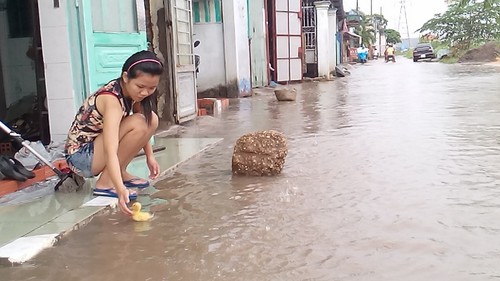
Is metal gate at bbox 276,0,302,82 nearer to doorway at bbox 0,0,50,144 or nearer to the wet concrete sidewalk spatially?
doorway at bbox 0,0,50,144

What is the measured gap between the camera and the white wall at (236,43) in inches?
440

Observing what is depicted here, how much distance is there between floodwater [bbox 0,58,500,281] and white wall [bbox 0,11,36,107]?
217 cm

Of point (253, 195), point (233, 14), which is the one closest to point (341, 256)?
point (253, 195)

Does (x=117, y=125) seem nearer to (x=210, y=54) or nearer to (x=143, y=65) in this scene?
(x=143, y=65)

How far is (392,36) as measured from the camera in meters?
83.7

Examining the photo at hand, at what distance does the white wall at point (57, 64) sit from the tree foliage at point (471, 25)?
37.7 metres

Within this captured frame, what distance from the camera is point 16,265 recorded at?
2676mm

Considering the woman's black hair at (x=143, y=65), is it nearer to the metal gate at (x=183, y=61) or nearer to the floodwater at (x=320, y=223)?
the floodwater at (x=320, y=223)

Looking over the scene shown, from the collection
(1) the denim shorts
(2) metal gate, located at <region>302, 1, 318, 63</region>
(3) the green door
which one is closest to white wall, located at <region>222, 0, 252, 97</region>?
(3) the green door

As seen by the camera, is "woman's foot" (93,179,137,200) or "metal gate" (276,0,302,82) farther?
"metal gate" (276,0,302,82)

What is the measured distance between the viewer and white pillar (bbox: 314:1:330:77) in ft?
60.9

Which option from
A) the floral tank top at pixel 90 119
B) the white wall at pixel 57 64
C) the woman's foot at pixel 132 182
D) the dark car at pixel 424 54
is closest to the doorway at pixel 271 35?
the white wall at pixel 57 64

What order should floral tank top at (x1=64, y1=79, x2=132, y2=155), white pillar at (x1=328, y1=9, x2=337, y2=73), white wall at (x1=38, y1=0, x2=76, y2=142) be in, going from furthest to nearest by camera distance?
white pillar at (x1=328, y1=9, x2=337, y2=73) < white wall at (x1=38, y1=0, x2=76, y2=142) < floral tank top at (x1=64, y1=79, x2=132, y2=155)

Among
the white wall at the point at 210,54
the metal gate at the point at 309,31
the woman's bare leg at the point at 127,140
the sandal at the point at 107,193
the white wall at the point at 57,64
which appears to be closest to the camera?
the woman's bare leg at the point at 127,140
